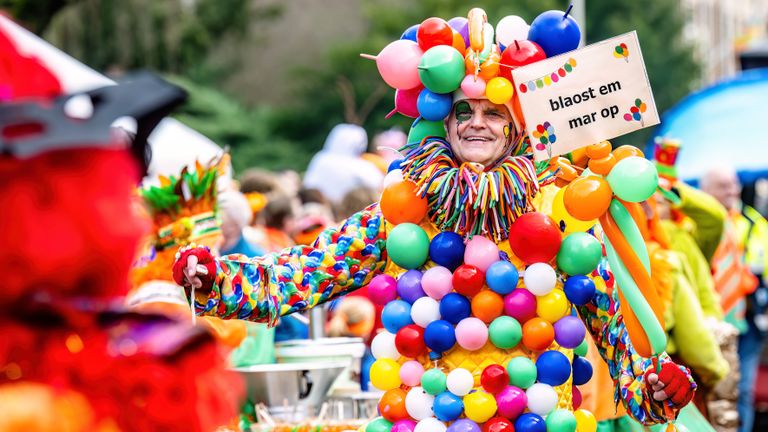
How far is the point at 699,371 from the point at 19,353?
496 centimetres

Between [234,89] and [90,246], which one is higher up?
[234,89]

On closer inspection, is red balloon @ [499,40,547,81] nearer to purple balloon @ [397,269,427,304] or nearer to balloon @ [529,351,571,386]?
purple balloon @ [397,269,427,304]

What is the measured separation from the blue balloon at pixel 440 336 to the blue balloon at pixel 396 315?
0.08 metres

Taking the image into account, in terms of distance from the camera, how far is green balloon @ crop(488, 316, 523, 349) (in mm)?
3342

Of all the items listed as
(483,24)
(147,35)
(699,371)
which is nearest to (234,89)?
(147,35)

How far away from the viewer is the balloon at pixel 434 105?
350 cm

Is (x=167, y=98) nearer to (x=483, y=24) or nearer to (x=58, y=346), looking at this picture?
(x=58, y=346)

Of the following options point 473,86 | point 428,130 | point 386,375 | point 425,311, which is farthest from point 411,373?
point 473,86

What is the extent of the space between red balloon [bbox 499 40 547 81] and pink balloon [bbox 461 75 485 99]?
0.30 feet

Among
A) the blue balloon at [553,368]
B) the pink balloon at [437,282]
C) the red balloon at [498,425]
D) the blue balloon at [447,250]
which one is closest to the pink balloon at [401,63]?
the blue balloon at [447,250]

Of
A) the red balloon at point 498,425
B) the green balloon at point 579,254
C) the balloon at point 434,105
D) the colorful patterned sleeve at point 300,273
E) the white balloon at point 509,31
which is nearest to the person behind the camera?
the colorful patterned sleeve at point 300,273

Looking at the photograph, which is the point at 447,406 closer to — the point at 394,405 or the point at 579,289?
the point at 394,405

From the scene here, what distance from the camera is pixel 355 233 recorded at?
11.5ft

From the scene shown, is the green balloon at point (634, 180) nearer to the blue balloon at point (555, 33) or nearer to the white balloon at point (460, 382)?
the blue balloon at point (555, 33)
